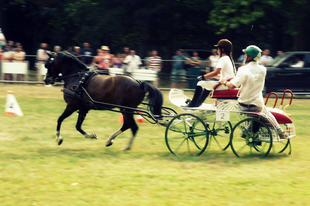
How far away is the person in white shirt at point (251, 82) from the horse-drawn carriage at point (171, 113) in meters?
0.14

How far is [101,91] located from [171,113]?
54.2 inches

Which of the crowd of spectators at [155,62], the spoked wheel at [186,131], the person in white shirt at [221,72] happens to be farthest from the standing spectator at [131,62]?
the person in white shirt at [221,72]

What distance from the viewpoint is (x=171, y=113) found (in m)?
8.43

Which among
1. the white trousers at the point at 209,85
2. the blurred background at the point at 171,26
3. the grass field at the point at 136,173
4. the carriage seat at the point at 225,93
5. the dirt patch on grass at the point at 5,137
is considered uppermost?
the blurred background at the point at 171,26

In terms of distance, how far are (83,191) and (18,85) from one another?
12643 millimetres

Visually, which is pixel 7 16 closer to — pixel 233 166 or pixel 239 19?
pixel 239 19

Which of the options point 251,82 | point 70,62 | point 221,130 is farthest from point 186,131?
point 70,62

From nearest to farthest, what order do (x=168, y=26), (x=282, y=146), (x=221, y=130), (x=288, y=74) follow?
(x=221, y=130)
(x=282, y=146)
(x=288, y=74)
(x=168, y=26)

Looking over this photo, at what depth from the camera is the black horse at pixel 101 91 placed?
820cm

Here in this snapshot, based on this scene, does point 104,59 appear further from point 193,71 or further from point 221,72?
point 221,72

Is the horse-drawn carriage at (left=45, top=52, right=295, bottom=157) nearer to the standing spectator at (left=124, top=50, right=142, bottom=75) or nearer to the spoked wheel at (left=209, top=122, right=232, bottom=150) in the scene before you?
the spoked wheel at (left=209, top=122, right=232, bottom=150)

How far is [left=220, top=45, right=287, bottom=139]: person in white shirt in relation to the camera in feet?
23.8

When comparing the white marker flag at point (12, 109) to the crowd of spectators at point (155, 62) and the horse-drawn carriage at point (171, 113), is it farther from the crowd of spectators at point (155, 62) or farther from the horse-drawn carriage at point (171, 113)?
the crowd of spectators at point (155, 62)

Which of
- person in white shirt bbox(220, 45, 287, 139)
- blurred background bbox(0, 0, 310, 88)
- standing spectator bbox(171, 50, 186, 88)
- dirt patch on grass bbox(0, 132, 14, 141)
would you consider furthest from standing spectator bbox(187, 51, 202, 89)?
person in white shirt bbox(220, 45, 287, 139)
